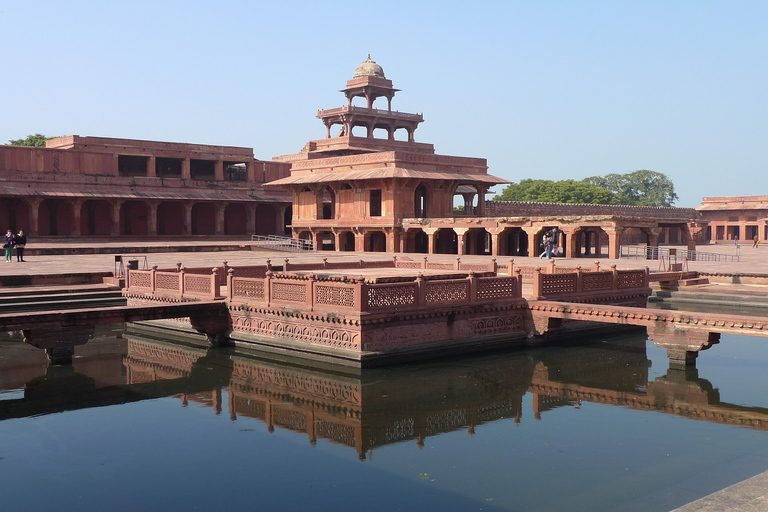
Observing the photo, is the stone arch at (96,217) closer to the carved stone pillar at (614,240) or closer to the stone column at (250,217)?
the stone column at (250,217)

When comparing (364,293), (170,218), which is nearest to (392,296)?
(364,293)

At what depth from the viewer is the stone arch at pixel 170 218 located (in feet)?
149

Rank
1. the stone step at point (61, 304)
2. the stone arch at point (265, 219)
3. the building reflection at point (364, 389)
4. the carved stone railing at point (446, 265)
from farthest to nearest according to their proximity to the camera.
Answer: the stone arch at point (265, 219) < the carved stone railing at point (446, 265) < the stone step at point (61, 304) < the building reflection at point (364, 389)

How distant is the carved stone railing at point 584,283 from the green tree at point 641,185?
81.9 meters

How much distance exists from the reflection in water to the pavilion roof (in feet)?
71.6

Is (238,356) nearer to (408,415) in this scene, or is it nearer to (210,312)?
(210,312)

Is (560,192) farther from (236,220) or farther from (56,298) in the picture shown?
(56,298)

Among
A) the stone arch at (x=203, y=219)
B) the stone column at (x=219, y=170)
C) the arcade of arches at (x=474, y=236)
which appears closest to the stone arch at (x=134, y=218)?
the stone arch at (x=203, y=219)

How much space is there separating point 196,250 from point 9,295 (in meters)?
17.6

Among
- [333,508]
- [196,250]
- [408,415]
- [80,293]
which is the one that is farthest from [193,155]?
[333,508]

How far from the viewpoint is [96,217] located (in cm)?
4322

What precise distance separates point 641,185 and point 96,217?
2857 inches

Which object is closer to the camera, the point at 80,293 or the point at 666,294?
the point at 80,293

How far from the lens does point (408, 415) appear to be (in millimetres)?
11477
